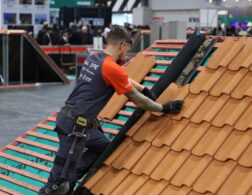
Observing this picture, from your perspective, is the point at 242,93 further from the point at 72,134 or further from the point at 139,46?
the point at 139,46

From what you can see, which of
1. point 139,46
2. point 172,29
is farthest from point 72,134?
point 139,46

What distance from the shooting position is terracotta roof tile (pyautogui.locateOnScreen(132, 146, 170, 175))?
4.45 metres

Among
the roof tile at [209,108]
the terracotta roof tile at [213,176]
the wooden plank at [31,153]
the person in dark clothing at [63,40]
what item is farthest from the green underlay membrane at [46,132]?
the person in dark clothing at [63,40]

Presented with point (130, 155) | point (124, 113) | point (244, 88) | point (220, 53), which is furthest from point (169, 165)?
point (124, 113)

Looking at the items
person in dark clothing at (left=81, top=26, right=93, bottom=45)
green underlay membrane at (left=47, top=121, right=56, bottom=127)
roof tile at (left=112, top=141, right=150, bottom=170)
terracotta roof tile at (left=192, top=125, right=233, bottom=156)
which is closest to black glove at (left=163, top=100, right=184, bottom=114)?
roof tile at (left=112, top=141, right=150, bottom=170)

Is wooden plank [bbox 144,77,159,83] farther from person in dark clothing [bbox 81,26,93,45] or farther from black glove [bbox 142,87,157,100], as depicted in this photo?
person in dark clothing [bbox 81,26,93,45]

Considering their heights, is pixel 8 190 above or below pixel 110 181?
below

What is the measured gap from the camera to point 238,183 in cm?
369

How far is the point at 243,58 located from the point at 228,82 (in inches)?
9.9

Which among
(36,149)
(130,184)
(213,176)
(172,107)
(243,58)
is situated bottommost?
(36,149)

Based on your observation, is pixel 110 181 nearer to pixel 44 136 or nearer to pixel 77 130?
pixel 77 130

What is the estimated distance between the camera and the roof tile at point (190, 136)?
4.29 m

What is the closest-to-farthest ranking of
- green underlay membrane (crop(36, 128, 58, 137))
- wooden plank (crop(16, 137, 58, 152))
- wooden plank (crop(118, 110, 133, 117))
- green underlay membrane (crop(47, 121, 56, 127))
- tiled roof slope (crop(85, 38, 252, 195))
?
tiled roof slope (crop(85, 38, 252, 195)) < wooden plank (crop(118, 110, 133, 117)) < wooden plank (crop(16, 137, 58, 152)) < green underlay membrane (crop(36, 128, 58, 137)) < green underlay membrane (crop(47, 121, 56, 127))

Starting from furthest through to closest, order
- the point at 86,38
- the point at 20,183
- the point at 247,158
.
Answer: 1. the point at 86,38
2. the point at 20,183
3. the point at 247,158
